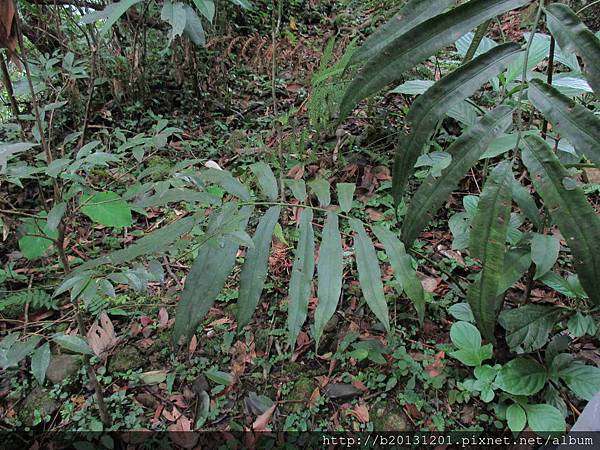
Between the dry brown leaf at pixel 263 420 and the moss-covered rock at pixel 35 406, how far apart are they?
1.89 feet

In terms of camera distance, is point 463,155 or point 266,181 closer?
point 463,155

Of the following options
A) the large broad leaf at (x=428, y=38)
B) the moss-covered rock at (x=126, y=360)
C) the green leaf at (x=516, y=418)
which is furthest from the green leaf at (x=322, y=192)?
the moss-covered rock at (x=126, y=360)

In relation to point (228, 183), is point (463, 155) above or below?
above

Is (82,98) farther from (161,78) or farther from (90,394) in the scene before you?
(90,394)

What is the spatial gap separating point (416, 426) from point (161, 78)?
2166 mm

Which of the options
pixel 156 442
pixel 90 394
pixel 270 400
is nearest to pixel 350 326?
pixel 270 400

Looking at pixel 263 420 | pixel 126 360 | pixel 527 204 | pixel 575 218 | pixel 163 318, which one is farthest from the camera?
pixel 163 318

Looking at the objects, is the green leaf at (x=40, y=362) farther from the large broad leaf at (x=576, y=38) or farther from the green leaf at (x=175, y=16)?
the large broad leaf at (x=576, y=38)

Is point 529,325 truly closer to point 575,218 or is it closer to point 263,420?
point 575,218

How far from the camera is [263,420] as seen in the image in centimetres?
117

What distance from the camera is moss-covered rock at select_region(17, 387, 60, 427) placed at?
1.21m

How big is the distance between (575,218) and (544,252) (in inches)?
12.8

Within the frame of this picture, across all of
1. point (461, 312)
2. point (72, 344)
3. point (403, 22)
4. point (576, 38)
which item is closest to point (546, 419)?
point (461, 312)

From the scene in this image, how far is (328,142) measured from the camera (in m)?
2.09
